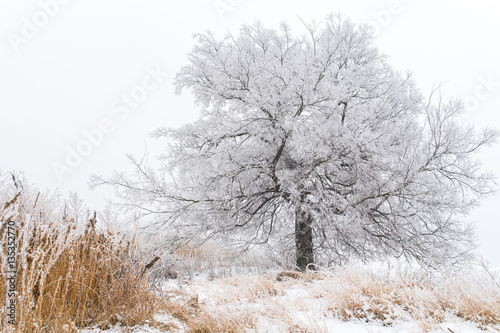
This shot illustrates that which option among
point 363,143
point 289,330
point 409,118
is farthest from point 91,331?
point 409,118

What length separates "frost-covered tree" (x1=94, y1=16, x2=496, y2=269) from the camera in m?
4.94

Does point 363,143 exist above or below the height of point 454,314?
above

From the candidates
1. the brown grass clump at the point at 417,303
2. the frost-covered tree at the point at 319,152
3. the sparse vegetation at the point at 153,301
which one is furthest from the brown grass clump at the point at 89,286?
the frost-covered tree at the point at 319,152

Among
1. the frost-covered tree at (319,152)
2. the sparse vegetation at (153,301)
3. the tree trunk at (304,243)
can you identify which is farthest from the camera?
the tree trunk at (304,243)

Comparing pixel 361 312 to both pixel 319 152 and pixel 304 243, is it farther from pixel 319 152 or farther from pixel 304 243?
pixel 304 243

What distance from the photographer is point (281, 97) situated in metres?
5.05

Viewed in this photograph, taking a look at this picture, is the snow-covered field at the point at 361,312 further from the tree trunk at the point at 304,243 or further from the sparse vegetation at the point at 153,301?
the tree trunk at the point at 304,243

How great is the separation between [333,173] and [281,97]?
2.02 metres

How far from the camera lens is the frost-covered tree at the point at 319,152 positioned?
494 cm

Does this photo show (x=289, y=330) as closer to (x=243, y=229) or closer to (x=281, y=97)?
(x=281, y=97)

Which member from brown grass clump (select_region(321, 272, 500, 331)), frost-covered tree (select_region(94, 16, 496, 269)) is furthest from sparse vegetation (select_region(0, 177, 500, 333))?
frost-covered tree (select_region(94, 16, 496, 269))

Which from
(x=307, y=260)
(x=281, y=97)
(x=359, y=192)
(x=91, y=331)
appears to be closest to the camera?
(x=91, y=331)

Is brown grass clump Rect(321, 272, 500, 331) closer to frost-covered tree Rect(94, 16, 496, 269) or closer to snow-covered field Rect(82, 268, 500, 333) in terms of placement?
snow-covered field Rect(82, 268, 500, 333)

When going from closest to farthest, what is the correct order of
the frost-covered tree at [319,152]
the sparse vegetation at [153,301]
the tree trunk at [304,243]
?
the sparse vegetation at [153,301]
the frost-covered tree at [319,152]
the tree trunk at [304,243]
